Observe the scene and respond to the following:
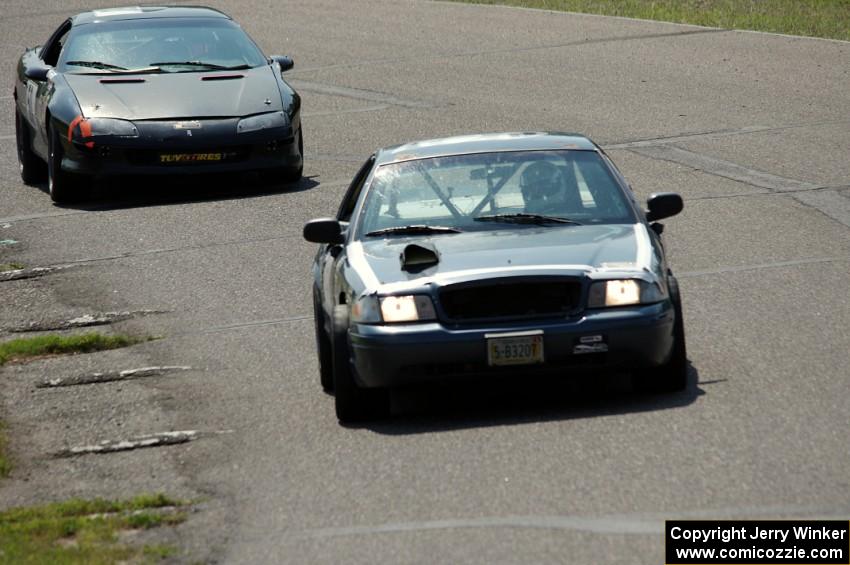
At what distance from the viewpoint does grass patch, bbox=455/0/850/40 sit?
2614 centimetres

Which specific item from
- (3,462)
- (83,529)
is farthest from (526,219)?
(83,529)

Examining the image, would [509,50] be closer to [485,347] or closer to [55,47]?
[55,47]

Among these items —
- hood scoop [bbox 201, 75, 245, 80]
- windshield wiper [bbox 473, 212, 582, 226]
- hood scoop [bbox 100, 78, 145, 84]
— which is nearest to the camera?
windshield wiper [bbox 473, 212, 582, 226]

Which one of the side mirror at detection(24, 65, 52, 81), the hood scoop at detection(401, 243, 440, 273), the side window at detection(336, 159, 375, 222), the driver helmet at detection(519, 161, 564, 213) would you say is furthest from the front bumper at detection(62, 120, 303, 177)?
the hood scoop at detection(401, 243, 440, 273)

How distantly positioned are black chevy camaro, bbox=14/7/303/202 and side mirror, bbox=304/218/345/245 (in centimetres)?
645

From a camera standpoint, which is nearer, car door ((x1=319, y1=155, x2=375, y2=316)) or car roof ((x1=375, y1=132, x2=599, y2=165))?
car door ((x1=319, y1=155, x2=375, y2=316))

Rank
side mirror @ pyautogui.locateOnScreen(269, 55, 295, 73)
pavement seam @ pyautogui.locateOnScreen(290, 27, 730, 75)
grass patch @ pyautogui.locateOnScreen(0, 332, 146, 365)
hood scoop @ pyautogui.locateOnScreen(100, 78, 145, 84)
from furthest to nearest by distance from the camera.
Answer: pavement seam @ pyautogui.locateOnScreen(290, 27, 730, 75) < side mirror @ pyautogui.locateOnScreen(269, 55, 295, 73) < hood scoop @ pyautogui.locateOnScreen(100, 78, 145, 84) < grass patch @ pyautogui.locateOnScreen(0, 332, 146, 365)

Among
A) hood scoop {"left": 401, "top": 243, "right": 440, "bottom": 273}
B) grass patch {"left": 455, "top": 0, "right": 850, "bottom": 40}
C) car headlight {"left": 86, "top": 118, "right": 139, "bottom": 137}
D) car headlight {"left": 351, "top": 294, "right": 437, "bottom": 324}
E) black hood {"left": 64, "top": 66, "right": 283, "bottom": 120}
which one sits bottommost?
grass patch {"left": 455, "top": 0, "right": 850, "bottom": 40}

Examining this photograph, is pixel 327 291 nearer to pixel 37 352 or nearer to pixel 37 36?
pixel 37 352

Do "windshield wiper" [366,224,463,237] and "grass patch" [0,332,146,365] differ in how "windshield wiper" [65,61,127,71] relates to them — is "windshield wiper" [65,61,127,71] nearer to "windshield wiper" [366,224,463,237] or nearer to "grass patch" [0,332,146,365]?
"grass patch" [0,332,146,365]

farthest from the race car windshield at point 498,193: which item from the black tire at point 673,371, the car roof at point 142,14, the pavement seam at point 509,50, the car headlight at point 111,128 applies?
the pavement seam at point 509,50

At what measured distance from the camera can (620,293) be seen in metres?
8.12

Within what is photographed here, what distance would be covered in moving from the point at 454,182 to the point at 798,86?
1287cm

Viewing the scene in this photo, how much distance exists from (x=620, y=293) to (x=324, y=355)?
5.31 ft
